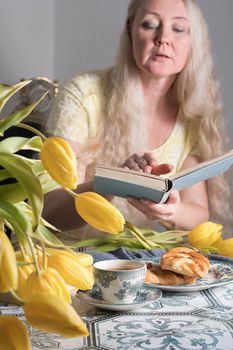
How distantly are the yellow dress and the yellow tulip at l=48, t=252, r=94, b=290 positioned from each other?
116 centimetres

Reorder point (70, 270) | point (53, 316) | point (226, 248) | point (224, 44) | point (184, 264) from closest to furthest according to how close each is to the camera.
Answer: point (53, 316)
point (70, 270)
point (184, 264)
point (226, 248)
point (224, 44)

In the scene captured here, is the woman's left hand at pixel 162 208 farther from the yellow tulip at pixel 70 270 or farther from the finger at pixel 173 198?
the yellow tulip at pixel 70 270

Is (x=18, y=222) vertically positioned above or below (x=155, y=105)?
above

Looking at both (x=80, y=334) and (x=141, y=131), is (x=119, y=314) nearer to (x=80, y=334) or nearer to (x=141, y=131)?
(x=80, y=334)

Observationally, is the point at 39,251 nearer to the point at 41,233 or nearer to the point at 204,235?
the point at 41,233

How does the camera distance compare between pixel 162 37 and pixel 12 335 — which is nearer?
pixel 12 335

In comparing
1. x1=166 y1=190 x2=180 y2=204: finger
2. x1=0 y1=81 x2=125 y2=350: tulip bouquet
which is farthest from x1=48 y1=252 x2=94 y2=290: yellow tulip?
x1=166 y1=190 x2=180 y2=204: finger

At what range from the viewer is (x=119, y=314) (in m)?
0.85

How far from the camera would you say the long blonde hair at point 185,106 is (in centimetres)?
181

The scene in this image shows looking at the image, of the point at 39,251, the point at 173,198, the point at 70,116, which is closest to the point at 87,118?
the point at 70,116

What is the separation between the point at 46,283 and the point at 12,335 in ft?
0.19

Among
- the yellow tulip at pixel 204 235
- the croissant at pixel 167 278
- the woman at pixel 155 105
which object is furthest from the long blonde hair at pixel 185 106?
the croissant at pixel 167 278

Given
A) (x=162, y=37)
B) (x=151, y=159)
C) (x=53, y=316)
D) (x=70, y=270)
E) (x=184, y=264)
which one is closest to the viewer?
(x=53, y=316)

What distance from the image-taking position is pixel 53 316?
486mm
